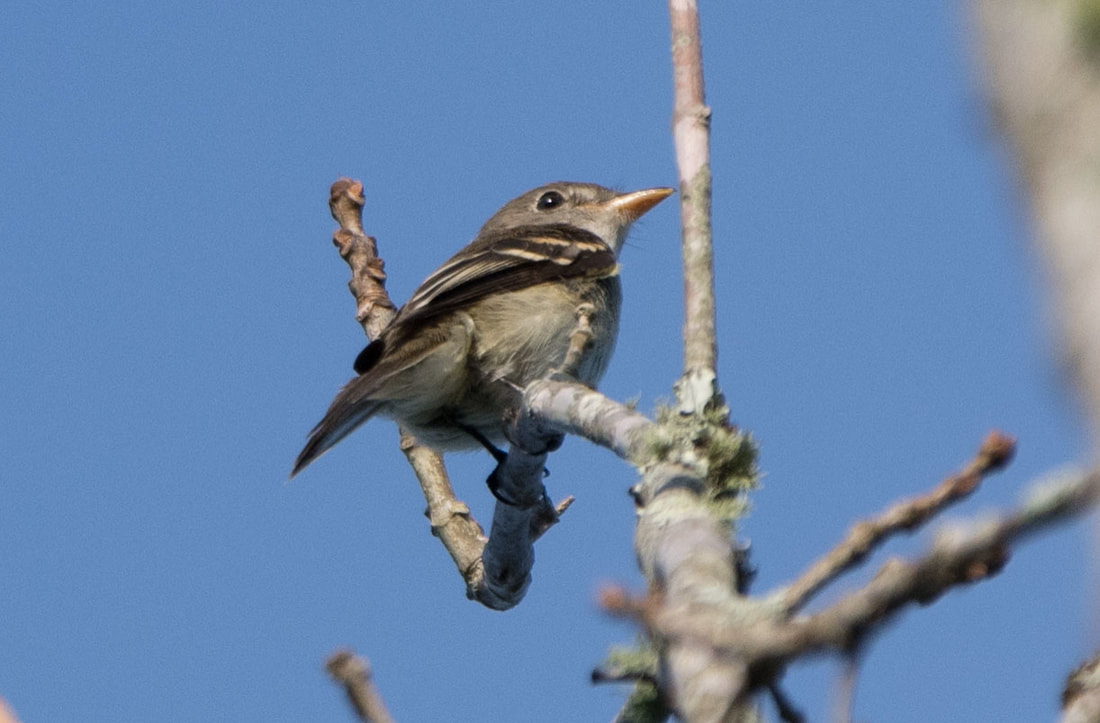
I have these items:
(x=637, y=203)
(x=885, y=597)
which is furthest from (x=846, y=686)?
(x=637, y=203)

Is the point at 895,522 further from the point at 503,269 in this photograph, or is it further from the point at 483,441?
the point at 503,269

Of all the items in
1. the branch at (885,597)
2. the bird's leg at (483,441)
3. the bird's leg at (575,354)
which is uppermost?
the bird's leg at (483,441)

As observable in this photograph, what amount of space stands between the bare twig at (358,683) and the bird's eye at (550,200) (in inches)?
360

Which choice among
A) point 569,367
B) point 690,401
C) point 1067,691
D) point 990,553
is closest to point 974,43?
point 990,553

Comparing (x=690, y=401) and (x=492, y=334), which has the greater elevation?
(x=492, y=334)

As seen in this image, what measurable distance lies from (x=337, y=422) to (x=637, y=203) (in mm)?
4065

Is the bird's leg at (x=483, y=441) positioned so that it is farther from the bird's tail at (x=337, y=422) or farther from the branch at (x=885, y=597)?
the branch at (x=885, y=597)

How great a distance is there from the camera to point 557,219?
1093 centimetres

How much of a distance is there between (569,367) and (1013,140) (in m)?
3.55

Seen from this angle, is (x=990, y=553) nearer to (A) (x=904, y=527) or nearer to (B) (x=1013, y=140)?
(A) (x=904, y=527)

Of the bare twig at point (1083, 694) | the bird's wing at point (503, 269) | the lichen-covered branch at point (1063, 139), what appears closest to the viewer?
the lichen-covered branch at point (1063, 139)

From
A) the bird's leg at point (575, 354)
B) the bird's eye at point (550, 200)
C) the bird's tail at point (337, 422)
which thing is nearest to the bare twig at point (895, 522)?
the bird's leg at point (575, 354)

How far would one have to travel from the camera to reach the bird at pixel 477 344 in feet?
24.6

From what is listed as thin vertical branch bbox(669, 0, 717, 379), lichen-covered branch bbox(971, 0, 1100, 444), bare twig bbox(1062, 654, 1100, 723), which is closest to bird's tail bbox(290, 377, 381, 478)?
thin vertical branch bbox(669, 0, 717, 379)
